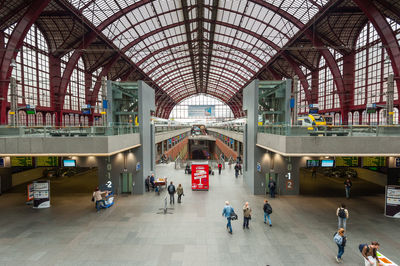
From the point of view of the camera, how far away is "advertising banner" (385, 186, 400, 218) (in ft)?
34.7

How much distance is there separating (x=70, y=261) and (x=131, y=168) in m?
7.97

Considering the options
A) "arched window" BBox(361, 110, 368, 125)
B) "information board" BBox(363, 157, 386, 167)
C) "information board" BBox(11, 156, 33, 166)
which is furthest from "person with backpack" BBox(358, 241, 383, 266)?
"arched window" BBox(361, 110, 368, 125)

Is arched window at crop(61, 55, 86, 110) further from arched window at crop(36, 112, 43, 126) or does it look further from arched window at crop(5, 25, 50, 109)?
arched window at crop(36, 112, 43, 126)

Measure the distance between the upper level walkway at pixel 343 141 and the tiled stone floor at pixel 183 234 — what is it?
10.5 ft

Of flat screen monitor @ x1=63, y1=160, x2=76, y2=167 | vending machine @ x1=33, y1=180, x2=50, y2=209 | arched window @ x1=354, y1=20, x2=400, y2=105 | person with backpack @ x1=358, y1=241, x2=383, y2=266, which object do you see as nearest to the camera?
person with backpack @ x1=358, y1=241, x2=383, y2=266

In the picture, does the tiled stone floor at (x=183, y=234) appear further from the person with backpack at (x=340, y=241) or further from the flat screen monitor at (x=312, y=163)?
the flat screen monitor at (x=312, y=163)

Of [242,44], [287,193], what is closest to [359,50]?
[242,44]

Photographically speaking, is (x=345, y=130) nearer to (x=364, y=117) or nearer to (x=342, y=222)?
(x=342, y=222)

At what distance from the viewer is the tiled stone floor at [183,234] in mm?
7582

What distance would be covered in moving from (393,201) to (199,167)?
34.6 feet

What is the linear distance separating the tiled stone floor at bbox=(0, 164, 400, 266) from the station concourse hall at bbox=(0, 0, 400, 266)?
0.21 feet

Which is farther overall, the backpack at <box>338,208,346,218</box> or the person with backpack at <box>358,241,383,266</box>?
the backpack at <box>338,208,346,218</box>

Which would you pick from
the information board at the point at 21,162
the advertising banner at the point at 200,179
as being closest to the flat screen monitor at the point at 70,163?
the information board at the point at 21,162

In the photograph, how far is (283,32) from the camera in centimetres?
3347
